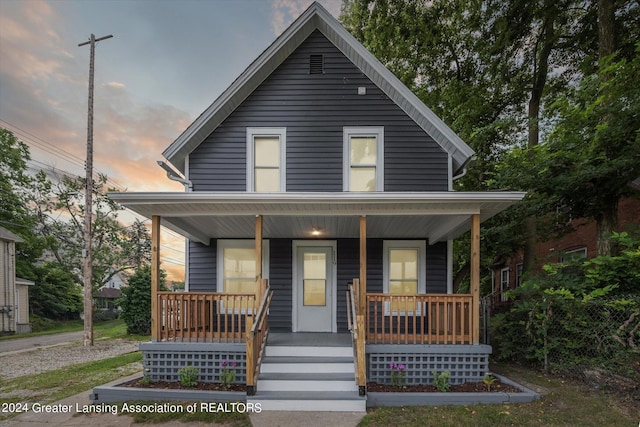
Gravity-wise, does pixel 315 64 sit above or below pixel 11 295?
above

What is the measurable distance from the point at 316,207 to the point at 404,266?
3405mm

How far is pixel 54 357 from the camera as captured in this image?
9570 millimetres

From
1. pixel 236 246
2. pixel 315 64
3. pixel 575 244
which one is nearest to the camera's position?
pixel 315 64

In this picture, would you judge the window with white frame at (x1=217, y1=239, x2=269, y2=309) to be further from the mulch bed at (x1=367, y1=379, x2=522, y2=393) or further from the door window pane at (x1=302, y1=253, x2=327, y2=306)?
the mulch bed at (x1=367, y1=379, x2=522, y2=393)

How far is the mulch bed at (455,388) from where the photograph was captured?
5.04 meters

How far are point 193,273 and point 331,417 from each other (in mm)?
4976

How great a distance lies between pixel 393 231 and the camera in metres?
7.29

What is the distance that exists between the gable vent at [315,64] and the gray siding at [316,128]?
0.10m

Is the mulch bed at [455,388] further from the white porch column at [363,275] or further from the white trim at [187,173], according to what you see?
the white trim at [187,173]

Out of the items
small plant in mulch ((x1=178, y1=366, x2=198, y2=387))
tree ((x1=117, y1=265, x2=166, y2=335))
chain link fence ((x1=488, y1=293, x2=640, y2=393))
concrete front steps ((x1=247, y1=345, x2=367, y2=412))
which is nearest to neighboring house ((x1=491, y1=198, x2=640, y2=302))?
chain link fence ((x1=488, y1=293, x2=640, y2=393))

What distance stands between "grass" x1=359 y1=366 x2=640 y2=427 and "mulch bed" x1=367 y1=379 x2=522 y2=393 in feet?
1.26

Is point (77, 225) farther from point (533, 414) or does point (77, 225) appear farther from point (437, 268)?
point (533, 414)

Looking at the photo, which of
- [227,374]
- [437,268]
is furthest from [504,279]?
[227,374]

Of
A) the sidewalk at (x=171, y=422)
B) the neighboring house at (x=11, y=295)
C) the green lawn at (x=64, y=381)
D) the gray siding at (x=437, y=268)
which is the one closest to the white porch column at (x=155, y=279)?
the sidewalk at (x=171, y=422)
